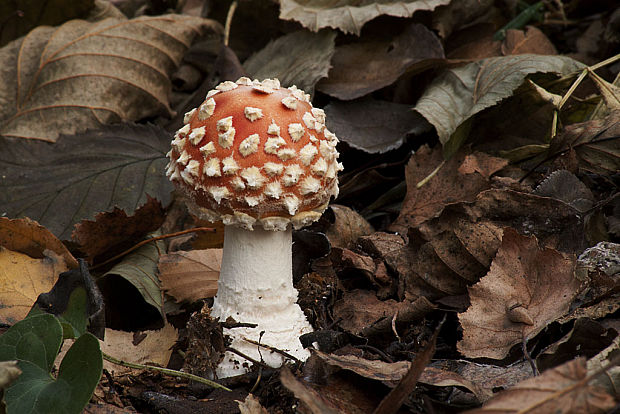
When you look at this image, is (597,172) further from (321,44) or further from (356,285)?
(321,44)

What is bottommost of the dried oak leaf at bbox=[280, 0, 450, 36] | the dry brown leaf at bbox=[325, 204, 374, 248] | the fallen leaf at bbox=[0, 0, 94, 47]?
the dry brown leaf at bbox=[325, 204, 374, 248]

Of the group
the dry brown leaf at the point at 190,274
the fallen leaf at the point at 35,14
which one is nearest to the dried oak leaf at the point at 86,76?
the fallen leaf at the point at 35,14

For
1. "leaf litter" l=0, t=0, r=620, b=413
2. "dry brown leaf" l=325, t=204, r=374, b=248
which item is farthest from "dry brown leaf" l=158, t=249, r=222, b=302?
"dry brown leaf" l=325, t=204, r=374, b=248

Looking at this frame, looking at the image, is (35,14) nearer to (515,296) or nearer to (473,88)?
(473,88)

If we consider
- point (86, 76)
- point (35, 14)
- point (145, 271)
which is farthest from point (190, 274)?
point (35, 14)

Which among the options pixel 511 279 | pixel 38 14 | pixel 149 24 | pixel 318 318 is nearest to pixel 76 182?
pixel 149 24

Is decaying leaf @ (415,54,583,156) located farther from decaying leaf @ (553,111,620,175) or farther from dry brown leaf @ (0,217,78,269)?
dry brown leaf @ (0,217,78,269)
